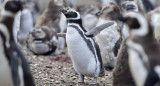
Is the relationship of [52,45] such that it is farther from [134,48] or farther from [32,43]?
[134,48]

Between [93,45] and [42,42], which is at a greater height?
[93,45]

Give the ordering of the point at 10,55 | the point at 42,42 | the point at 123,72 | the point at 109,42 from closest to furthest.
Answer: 1. the point at 10,55
2. the point at 123,72
3. the point at 109,42
4. the point at 42,42

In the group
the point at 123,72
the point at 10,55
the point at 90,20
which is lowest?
the point at 90,20

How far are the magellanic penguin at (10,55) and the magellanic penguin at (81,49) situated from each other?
203cm

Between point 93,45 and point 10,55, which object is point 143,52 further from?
point 93,45

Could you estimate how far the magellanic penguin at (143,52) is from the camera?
4.72 metres

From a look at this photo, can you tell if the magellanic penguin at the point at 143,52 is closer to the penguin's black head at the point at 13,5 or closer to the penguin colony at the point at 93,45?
the penguin colony at the point at 93,45

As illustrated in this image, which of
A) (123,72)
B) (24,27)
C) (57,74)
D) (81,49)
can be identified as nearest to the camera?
(123,72)

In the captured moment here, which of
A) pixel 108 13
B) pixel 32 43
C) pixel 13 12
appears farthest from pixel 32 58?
pixel 13 12

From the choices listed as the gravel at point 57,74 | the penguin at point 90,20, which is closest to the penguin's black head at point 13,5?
the gravel at point 57,74

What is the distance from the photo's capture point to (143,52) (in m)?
4.81

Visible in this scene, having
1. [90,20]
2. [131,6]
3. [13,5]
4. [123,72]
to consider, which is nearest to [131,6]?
[131,6]

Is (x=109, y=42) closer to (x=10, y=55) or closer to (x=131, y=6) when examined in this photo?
(x=131, y=6)

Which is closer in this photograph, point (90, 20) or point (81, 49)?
point (81, 49)
